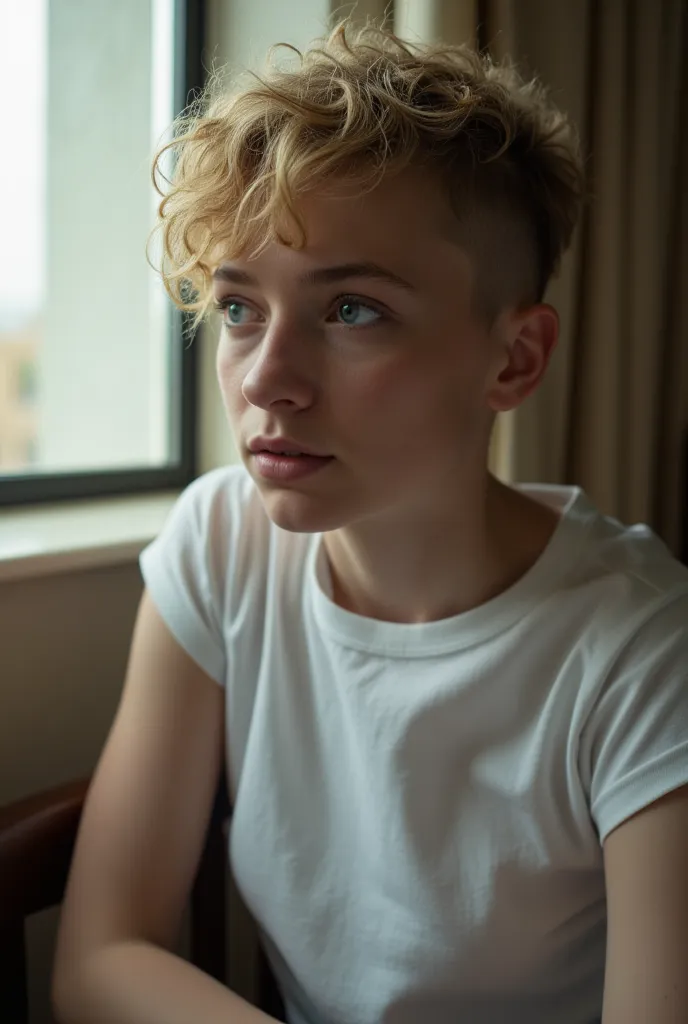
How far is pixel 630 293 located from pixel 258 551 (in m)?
Answer: 0.84

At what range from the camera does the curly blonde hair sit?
0.82 meters

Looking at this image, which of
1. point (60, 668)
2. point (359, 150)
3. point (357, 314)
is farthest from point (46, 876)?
point (359, 150)

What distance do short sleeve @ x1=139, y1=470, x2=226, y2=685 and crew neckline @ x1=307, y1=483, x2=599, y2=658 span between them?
13cm

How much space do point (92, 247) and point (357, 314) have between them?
3.74 ft

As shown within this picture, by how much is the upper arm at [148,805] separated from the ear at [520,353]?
0.45 m

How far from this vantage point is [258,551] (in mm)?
1096

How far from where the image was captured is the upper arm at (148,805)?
98 centimetres

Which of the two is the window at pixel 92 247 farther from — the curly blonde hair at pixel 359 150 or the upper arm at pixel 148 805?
the curly blonde hair at pixel 359 150

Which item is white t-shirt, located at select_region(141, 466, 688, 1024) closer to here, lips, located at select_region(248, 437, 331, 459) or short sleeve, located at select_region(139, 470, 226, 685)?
short sleeve, located at select_region(139, 470, 226, 685)

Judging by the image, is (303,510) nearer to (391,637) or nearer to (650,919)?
(391,637)

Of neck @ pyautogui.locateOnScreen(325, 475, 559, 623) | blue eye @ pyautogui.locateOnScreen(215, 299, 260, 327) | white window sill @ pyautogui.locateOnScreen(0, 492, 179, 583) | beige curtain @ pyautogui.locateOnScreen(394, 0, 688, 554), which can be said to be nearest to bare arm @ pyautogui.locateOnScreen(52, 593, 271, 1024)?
white window sill @ pyautogui.locateOnScreen(0, 492, 179, 583)

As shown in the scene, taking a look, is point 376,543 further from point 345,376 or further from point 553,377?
point 553,377

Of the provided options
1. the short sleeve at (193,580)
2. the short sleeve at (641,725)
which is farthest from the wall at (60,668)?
the short sleeve at (641,725)

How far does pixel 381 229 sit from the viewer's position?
821 millimetres
